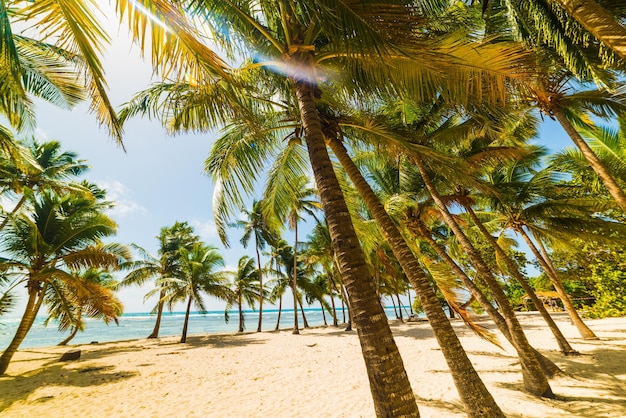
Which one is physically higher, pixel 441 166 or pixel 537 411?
pixel 441 166

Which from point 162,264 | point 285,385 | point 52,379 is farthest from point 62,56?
point 162,264

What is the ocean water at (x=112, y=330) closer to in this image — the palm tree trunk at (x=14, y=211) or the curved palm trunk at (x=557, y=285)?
the palm tree trunk at (x=14, y=211)

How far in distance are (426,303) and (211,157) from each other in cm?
467

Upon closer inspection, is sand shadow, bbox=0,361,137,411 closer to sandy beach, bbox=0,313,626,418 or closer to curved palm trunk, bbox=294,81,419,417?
sandy beach, bbox=0,313,626,418

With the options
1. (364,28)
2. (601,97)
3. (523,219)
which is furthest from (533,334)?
(364,28)

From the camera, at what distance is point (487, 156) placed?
7219mm

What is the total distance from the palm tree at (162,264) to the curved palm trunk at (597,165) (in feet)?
61.0

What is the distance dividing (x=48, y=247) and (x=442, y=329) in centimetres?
1181

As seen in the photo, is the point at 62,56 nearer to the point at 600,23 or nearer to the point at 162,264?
the point at 600,23

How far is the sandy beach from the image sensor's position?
5008 mm

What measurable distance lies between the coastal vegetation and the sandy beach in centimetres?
69

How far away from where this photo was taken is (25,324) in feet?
28.1

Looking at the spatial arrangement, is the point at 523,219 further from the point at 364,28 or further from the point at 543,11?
the point at 364,28

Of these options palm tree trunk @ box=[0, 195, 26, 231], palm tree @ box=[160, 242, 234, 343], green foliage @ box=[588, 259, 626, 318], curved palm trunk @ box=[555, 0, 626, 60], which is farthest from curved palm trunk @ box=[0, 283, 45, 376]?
green foliage @ box=[588, 259, 626, 318]
